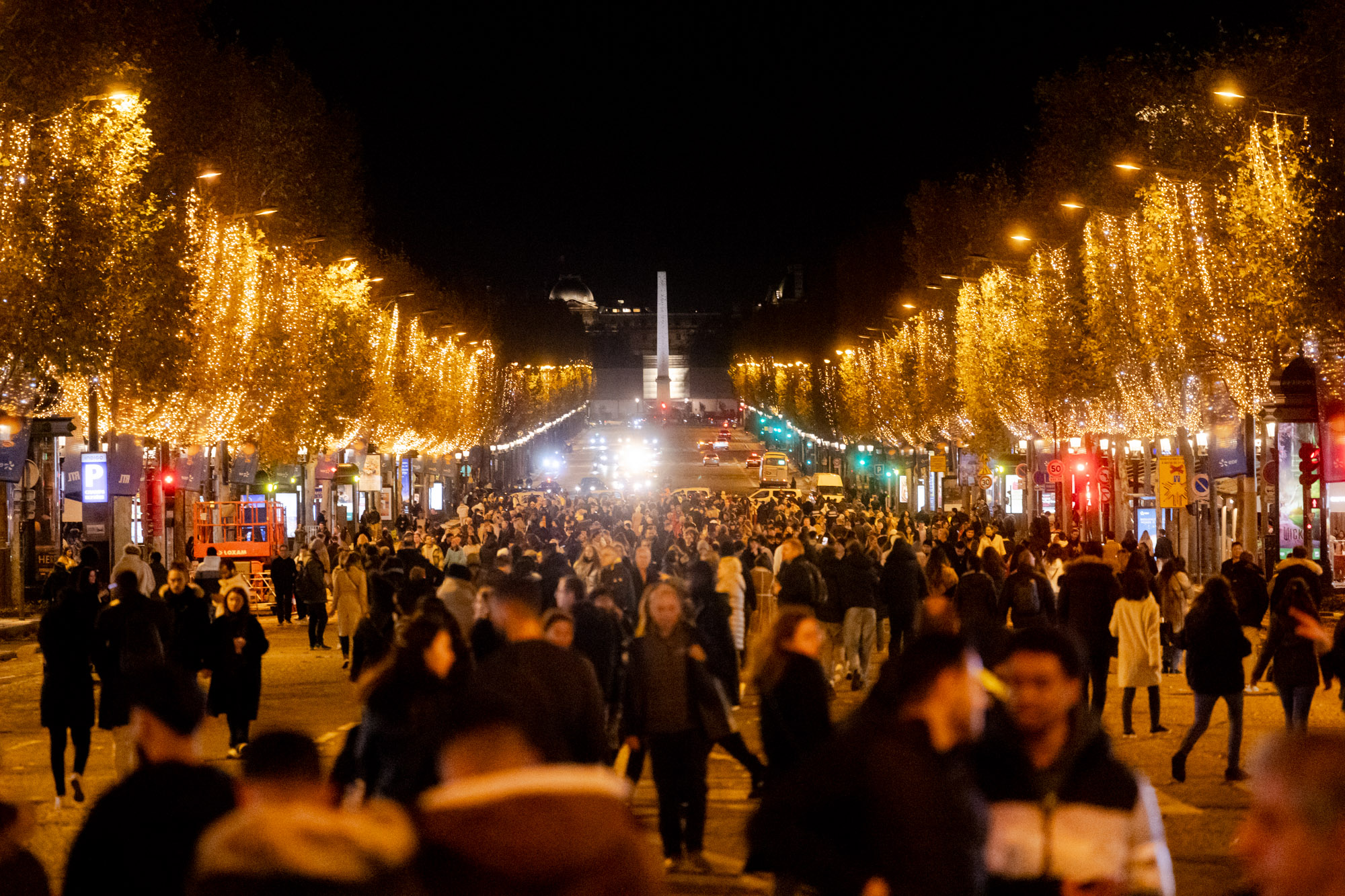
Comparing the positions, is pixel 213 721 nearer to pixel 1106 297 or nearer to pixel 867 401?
pixel 1106 297

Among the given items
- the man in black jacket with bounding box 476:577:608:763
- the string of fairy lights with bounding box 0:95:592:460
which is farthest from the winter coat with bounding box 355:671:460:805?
the string of fairy lights with bounding box 0:95:592:460

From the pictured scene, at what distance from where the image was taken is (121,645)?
38.3 ft

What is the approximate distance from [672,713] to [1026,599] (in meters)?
6.21

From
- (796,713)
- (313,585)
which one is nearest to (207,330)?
(313,585)

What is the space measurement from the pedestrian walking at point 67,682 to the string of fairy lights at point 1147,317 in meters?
18.1

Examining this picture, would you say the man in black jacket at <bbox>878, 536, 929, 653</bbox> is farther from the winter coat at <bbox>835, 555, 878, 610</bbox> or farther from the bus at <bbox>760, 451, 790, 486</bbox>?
the bus at <bbox>760, 451, 790, 486</bbox>

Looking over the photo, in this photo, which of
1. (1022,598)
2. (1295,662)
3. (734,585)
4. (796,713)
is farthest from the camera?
(734,585)

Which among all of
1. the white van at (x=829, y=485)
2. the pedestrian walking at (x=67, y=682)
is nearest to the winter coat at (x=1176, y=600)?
the pedestrian walking at (x=67, y=682)

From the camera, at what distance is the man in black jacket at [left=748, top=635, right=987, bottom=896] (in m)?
4.38

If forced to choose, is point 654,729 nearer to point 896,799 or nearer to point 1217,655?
point 1217,655

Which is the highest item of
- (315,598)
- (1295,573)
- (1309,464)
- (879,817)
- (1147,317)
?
(1147,317)

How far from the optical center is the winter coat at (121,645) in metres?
11.4

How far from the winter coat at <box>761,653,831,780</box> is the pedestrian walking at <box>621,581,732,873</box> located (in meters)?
1.45

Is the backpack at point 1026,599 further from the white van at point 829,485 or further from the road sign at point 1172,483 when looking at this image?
the white van at point 829,485
